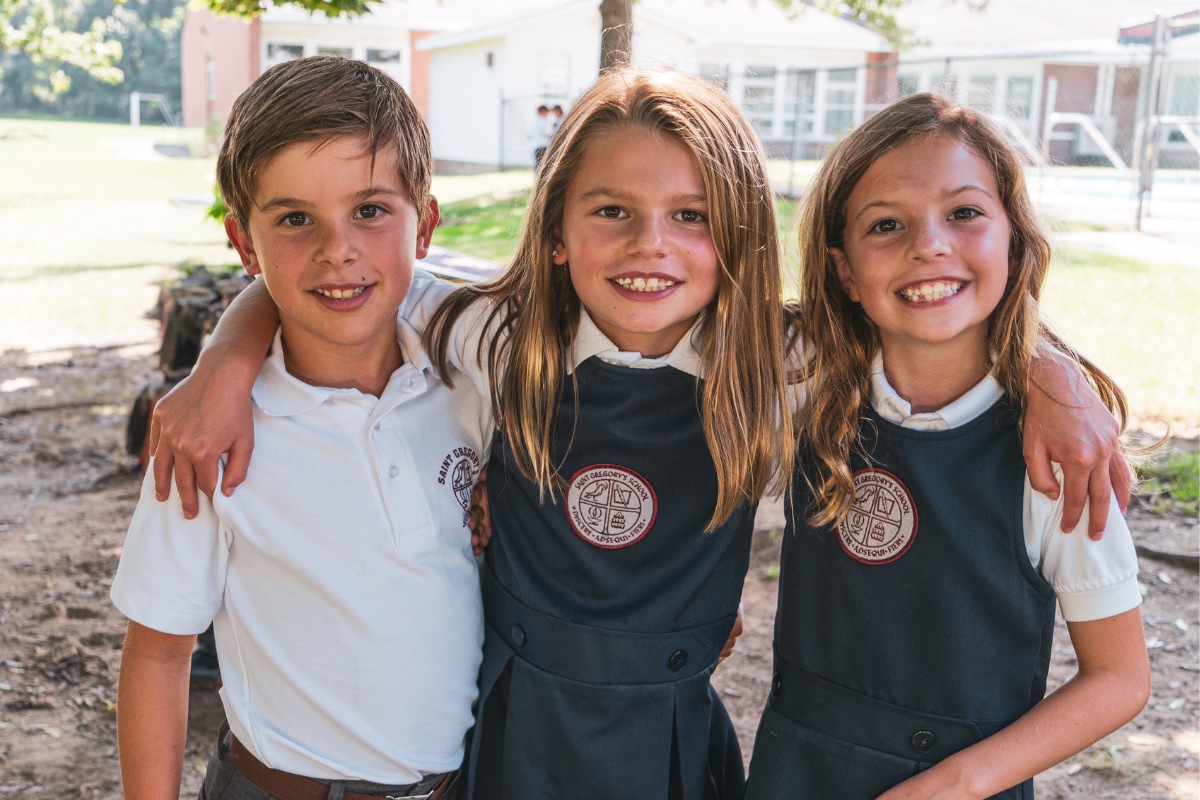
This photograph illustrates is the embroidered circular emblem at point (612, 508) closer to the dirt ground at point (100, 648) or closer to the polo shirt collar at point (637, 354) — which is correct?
the polo shirt collar at point (637, 354)

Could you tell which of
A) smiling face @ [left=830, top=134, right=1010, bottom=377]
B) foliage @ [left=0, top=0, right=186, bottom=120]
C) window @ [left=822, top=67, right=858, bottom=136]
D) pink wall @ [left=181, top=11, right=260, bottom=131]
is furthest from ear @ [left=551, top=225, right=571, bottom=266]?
foliage @ [left=0, top=0, right=186, bottom=120]

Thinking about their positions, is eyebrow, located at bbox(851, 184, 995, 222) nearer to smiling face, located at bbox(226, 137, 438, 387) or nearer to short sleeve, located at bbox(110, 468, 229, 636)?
smiling face, located at bbox(226, 137, 438, 387)

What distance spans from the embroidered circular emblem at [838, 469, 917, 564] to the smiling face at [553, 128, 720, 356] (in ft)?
1.35

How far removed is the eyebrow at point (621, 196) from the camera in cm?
185

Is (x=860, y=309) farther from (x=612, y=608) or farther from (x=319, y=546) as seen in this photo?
(x=319, y=546)

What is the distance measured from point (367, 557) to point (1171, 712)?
2.70m

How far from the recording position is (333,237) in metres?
1.78

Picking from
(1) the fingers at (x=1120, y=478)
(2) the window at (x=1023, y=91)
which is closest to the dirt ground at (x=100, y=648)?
(1) the fingers at (x=1120, y=478)

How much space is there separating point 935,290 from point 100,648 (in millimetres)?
3149

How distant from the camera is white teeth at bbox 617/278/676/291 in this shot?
6.00 ft

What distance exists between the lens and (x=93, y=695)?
3.47 m

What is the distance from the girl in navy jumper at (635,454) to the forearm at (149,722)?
18.8 inches

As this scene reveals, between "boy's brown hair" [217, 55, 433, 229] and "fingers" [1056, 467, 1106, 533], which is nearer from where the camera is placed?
"fingers" [1056, 467, 1106, 533]

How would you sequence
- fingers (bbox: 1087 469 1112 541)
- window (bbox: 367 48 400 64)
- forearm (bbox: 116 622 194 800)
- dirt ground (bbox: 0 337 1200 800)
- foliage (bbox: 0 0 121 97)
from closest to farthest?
fingers (bbox: 1087 469 1112 541)
forearm (bbox: 116 622 194 800)
dirt ground (bbox: 0 337 1200 800)
foliage (bbox: 0 0 121 97)
window (bbox: 367 48 400 64)
